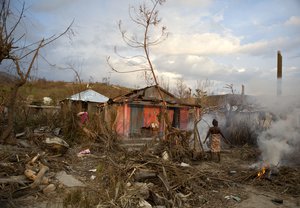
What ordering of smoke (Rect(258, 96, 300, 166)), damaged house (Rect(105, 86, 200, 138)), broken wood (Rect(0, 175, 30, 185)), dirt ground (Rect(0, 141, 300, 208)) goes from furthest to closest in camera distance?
damaged house (Rect(105, 86, 200, 138)) → smoke (Rect(258, 96, 300, 166)) → broken wood (Rect(0, 175, 30, 185)) → dirt ground (Rect(0, 141, 300, 208))

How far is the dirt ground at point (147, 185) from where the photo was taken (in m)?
5.23

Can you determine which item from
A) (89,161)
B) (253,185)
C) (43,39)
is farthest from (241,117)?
(43,39)

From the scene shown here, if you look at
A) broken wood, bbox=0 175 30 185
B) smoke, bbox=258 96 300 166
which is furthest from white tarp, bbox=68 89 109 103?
broken wood, bbox=0 175 30 185

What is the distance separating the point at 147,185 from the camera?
6.08 meters

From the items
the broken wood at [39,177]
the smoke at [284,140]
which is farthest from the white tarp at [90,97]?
the broken wood at [39,177]

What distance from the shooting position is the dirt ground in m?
5.23

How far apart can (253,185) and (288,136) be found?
Result: 404 centimetres

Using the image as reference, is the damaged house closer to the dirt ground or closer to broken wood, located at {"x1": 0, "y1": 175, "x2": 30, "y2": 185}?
the dirt ground

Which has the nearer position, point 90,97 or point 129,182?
point 129,182

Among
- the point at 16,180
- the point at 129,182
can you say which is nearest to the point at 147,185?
the point at 129,182

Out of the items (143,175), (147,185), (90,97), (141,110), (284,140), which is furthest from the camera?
(90,97)

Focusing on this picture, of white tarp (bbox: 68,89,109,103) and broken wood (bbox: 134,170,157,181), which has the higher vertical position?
white tarp (bbox: 68,89,109,103)

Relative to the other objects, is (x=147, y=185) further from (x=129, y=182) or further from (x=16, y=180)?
(x=16, y=180)

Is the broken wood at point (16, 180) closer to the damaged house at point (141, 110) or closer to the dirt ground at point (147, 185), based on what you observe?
the dirt ground at point (147, 185)
